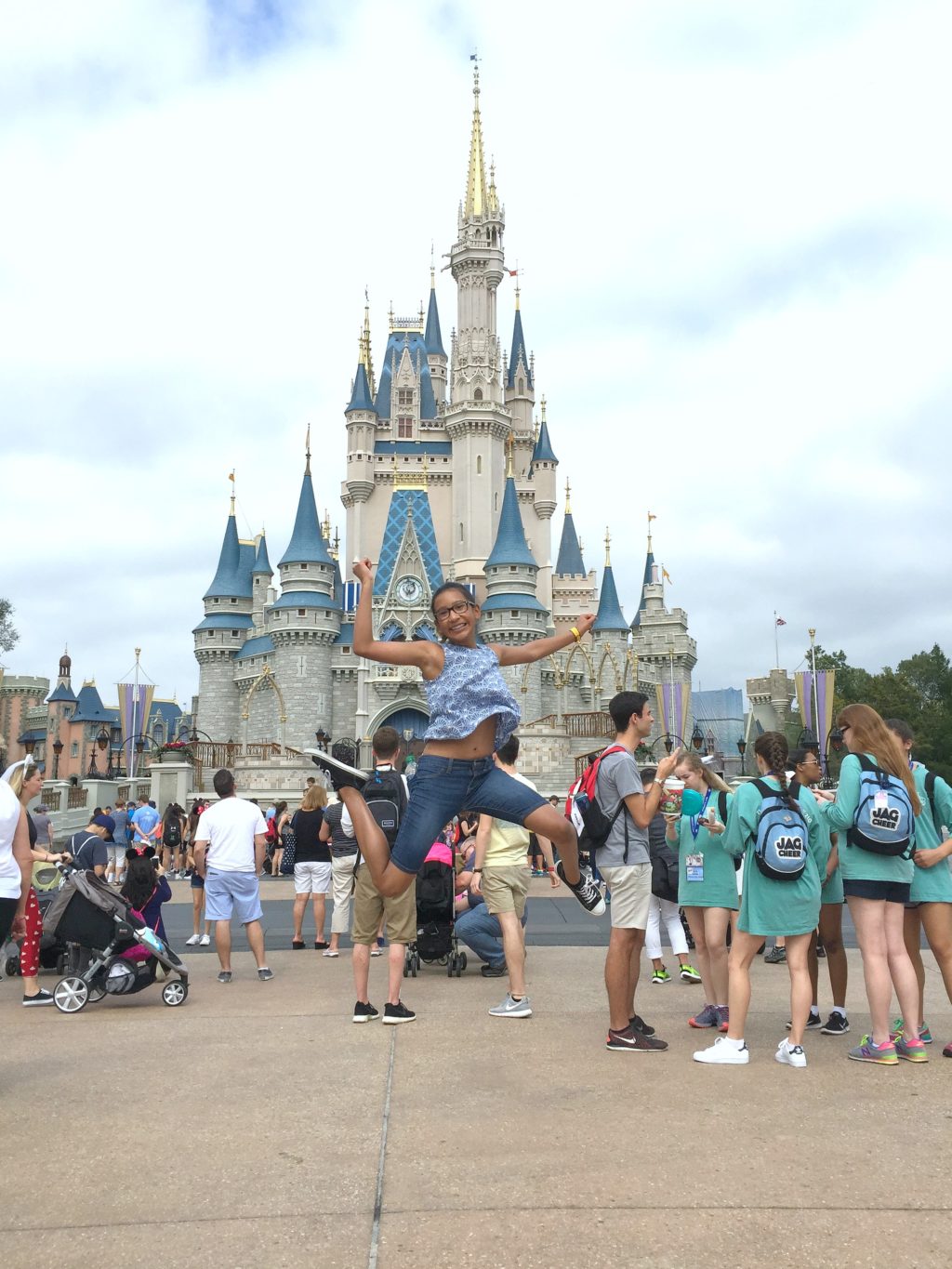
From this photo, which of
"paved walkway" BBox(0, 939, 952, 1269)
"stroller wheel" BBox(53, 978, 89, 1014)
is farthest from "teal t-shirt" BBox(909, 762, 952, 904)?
"stroller wheel" BBox(53, 978, 89, 1014)

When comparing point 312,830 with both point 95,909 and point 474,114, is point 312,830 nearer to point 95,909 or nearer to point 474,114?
point 95,909

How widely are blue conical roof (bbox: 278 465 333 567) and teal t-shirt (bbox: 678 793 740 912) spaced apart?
1929 inches

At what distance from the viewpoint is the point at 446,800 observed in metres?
4.82

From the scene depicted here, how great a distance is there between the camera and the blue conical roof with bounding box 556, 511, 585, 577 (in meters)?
65.9

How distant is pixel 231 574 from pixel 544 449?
2091 cm

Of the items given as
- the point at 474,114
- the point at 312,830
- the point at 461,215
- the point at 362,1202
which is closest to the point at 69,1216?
the point at 362,1202

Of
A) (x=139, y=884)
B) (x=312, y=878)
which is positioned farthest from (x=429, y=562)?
(x=139, y=884)

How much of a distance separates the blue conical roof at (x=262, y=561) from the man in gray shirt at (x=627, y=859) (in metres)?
56.5

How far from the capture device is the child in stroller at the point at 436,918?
325 inches

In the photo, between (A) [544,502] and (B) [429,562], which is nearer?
(B) [429,562]

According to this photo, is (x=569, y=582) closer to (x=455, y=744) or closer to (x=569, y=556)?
(x=569, y=556)

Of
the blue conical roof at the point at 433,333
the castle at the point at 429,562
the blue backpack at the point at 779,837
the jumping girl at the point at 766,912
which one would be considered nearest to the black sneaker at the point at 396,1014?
the jumping girl at the point at 766,912

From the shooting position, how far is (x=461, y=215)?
2525 inches

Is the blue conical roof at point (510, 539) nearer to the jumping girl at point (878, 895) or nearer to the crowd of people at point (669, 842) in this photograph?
the crowd of people at point (669, 842)
